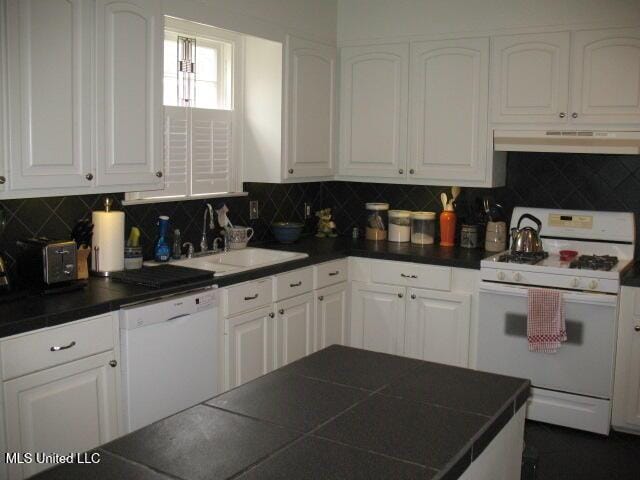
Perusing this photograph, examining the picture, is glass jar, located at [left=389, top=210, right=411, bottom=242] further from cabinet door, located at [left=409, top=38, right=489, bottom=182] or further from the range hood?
the range hood

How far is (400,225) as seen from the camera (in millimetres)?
4895

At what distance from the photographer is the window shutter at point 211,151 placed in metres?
4.15

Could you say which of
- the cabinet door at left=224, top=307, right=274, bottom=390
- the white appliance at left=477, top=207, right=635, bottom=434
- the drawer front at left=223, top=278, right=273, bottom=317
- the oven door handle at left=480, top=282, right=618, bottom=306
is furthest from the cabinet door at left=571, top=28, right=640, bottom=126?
the cabinet door at left=224, top=307, right=274, bottom=390

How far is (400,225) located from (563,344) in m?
1.43

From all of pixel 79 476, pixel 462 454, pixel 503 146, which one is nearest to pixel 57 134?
pixel 79 476

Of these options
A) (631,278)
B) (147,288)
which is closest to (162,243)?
(147,288)

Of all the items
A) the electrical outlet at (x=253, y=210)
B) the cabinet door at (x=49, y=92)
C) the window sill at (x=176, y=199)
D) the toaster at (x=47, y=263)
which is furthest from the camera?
the electrical outlet at (x=253, y=210)

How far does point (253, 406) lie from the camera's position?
1.75 m

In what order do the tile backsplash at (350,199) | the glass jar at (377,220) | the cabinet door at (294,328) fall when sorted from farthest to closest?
the glass jar at (377,220) → the cabinet door at (294,328) → the tile backsplash at (350,199)

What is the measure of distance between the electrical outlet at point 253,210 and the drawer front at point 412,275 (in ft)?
2.74

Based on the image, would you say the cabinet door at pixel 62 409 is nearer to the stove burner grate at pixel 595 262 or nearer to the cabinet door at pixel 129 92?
the cabinet door at pixel 129 92

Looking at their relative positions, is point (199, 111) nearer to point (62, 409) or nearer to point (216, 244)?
point (216, 244)

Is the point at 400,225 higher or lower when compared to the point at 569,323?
higher

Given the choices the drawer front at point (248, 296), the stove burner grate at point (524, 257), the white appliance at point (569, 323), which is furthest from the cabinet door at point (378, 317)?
the drawer front at point (248, 296)
